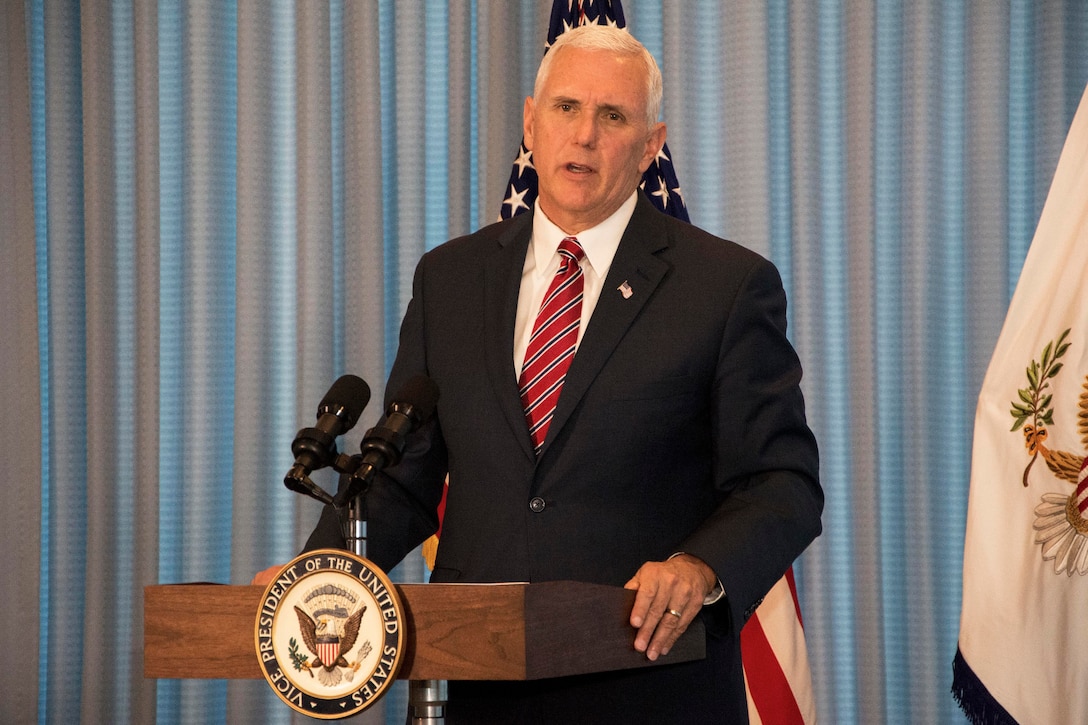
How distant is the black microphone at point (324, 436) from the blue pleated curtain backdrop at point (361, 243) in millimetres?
2165

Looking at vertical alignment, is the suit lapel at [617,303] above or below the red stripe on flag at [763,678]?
above

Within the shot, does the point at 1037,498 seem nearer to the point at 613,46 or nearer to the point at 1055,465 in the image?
the point at 1055,465

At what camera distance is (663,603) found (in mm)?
1388

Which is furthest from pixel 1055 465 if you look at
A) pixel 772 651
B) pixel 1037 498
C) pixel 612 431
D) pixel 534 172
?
pixel 534 172

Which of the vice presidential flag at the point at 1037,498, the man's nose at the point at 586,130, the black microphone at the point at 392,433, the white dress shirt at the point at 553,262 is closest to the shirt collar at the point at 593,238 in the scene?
the white dress shirt at the point at 553,262

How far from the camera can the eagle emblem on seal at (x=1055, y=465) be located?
98.9 inches

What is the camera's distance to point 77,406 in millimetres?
3766

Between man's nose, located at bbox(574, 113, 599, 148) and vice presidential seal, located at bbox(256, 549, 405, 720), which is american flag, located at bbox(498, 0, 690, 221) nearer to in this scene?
man's nose, located at bbox(574, 113, 599, 148)

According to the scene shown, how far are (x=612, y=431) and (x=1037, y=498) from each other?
1342mm

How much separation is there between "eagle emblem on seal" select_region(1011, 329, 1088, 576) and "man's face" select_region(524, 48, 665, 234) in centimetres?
120

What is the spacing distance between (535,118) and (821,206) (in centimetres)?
175

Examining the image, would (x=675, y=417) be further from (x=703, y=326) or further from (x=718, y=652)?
(x=718, y=652)

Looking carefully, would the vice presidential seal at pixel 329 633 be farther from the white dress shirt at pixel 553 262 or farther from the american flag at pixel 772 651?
the american flag at pixel 772 651

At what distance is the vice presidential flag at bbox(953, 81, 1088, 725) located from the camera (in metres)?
2.53
